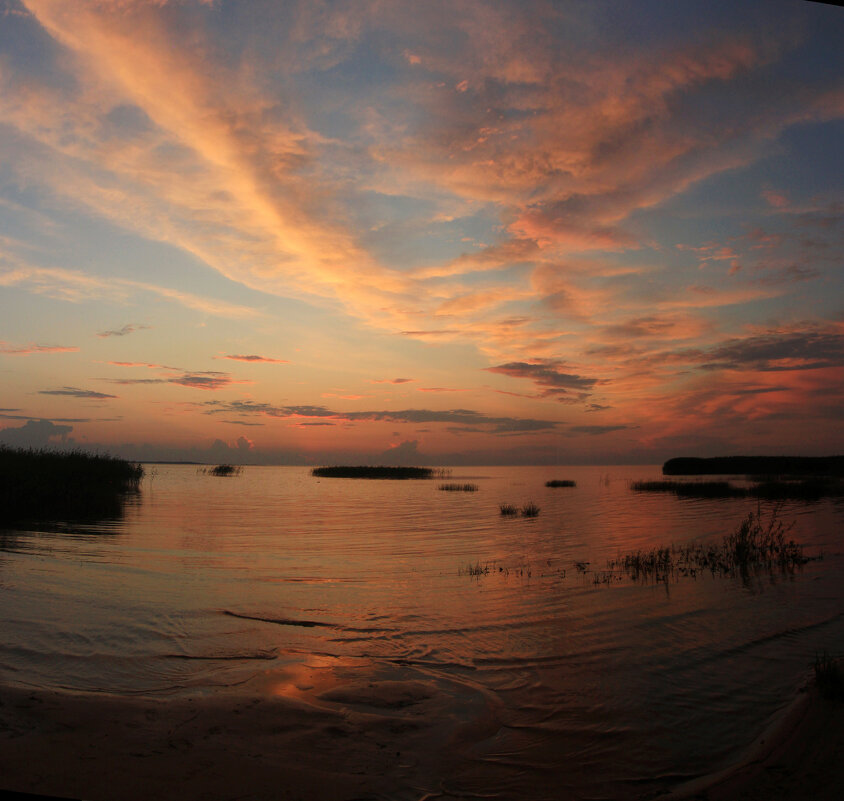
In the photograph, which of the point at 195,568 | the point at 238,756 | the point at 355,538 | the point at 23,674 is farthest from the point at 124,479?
the point at 238,756

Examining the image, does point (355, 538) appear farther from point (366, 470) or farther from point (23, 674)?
point (366, 470)

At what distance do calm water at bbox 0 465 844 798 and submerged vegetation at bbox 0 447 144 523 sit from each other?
11.3 m

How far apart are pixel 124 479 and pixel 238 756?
5058 centimetres

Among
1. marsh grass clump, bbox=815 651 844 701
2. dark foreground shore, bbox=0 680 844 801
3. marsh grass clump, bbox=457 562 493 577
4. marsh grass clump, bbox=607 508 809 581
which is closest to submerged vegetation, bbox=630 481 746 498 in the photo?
marsh grass clump, bbox=607 508 809 581

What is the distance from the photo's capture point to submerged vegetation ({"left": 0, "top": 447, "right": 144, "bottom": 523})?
1289 inches

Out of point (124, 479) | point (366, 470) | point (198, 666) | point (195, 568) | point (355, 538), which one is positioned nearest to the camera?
point (198, 666)

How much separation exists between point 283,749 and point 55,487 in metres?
38.6

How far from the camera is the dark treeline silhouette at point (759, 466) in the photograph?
8231 centimetres

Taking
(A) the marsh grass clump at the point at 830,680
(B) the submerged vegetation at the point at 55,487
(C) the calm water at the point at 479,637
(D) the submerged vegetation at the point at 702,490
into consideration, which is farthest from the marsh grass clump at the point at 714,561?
(D) the submerged vegetation at the point at 702,490

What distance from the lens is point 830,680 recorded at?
7746mm

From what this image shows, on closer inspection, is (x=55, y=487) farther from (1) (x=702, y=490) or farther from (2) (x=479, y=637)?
(1) (x=702, y=490)

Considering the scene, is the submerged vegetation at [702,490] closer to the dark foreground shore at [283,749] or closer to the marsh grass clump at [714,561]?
the marsh grass clump at [714,561]

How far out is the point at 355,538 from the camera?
2570cm

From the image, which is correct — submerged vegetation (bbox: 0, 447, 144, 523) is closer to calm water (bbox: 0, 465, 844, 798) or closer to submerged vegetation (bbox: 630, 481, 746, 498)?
calm water (bbox: 0, 465, 844, 798)
